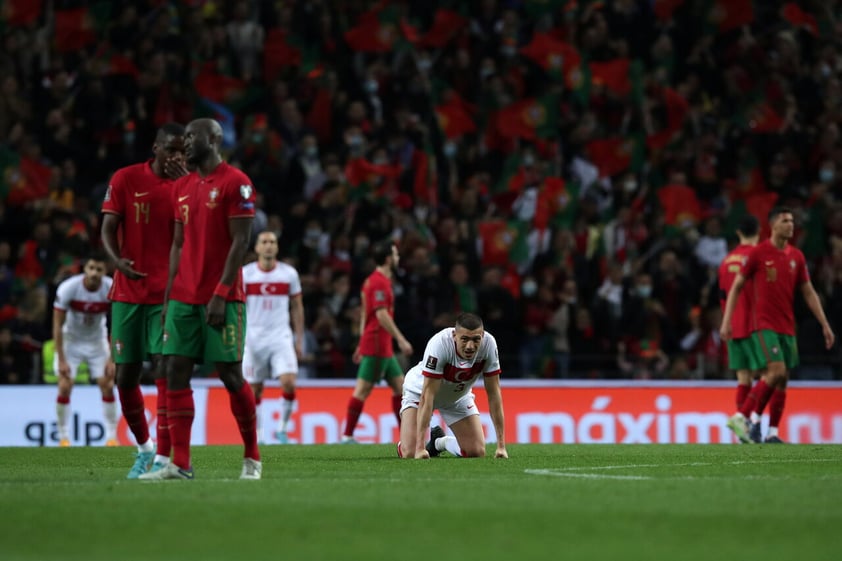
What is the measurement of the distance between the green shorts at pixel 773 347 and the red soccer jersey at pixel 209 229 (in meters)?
8.37

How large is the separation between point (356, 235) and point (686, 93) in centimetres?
699

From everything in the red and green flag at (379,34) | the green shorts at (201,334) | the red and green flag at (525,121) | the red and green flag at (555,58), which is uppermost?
the red and green flag at (379,34)

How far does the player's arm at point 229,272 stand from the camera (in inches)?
337

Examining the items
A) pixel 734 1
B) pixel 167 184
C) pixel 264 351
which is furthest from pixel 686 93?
pixel 167 184

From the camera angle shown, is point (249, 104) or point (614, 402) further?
point (249, 104)

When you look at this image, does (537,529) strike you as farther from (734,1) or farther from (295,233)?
(734,1)

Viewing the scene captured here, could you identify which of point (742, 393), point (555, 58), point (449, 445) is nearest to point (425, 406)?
point (449, 445)

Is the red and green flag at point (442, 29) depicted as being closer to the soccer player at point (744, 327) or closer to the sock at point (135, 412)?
the soccer player at point (744, 327)

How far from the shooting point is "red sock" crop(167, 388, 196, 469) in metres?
8.81

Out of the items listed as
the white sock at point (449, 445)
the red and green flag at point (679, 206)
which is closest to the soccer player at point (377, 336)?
the white sock at point (449, 445)

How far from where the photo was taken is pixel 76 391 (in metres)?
18.9

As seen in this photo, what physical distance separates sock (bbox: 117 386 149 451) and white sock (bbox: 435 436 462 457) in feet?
11.3

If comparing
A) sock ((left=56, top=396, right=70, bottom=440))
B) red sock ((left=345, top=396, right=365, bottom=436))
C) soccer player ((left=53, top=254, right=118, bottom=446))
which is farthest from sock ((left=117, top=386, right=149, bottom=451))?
sock ((left=56, top=396, right=70, bottom=440))

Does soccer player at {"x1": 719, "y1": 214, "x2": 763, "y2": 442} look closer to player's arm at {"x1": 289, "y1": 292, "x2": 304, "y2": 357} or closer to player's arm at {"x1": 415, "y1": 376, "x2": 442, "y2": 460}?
player's arm at {"x1": 289, "y1": 292, "x2": 304, "y2": 357}
